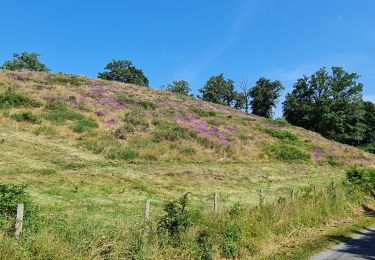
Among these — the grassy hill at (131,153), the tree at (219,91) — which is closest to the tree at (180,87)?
the tree at (219,91)

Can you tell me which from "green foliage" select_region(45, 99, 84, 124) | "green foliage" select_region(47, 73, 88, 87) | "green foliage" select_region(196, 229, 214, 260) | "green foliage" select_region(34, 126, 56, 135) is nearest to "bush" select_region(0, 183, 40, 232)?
"green foliage" select_region(196, 229, 214, 260)

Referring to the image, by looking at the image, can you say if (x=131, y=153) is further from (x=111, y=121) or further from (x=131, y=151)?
(x=111, y=121)

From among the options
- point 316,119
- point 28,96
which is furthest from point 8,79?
point 316,119

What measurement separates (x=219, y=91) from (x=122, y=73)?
90.6 ft

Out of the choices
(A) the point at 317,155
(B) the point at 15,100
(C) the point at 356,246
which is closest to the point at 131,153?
(B) the point at 15,100

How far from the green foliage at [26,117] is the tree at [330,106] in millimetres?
60329

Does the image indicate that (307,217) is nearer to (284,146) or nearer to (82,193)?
(82,193)

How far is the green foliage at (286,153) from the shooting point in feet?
133

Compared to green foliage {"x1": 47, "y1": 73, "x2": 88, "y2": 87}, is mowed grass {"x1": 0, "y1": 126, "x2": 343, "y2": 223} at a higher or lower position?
lower

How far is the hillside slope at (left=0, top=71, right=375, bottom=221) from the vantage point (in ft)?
67.1

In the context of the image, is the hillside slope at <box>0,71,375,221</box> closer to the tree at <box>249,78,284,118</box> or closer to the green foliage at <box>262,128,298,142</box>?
the green foliage at <box>262,128,298,142</box>

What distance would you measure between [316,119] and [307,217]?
235 feet

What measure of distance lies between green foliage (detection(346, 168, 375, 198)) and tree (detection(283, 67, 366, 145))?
189 ft

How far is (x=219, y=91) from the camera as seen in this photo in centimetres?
11538
